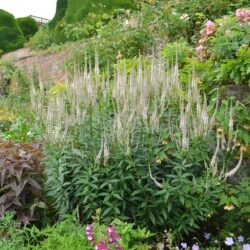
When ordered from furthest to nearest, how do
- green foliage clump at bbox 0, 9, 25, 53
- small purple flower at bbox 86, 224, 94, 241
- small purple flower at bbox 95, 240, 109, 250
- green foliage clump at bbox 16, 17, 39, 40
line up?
green foliage clump at bbox 16, 17, 39, 40 → green foliage clump at bbox 0, 9, 25, 53 → small purple flower at bbox 86, 224, 94, 241 → small purple flower at bbox 95, 240, 109, 250

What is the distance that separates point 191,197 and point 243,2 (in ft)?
17.3

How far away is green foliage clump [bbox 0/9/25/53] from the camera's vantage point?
71.6 feet

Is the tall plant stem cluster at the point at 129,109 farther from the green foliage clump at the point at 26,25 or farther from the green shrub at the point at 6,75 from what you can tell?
the green foliage clump at the point at 26,25

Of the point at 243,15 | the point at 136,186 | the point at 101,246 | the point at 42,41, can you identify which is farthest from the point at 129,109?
the point at 42,41

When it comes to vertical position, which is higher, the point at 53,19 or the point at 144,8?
the point at 144,8

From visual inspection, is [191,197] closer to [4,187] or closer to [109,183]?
[109,183]

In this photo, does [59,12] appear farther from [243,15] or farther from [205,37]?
[243,15]

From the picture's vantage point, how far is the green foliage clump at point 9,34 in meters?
21.8

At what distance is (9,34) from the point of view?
22.2 metres

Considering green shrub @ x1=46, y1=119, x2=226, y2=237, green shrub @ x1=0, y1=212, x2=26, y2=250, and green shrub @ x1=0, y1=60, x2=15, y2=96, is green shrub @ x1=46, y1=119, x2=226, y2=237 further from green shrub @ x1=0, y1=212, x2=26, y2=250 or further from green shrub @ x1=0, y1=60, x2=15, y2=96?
green shrub @ x1=0, y1=60, x2=15, y2=96

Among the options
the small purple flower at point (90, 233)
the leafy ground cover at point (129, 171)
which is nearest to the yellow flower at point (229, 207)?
the leafy ground cover at point (129, 171)

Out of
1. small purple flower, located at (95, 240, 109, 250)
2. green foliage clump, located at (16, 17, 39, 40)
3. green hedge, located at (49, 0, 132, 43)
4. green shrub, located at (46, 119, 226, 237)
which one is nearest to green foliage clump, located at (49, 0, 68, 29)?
green hedge, located at (49, 0, 132, 43)

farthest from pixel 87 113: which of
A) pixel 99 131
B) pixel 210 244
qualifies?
pixel 210 244

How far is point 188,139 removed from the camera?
3412 mm
